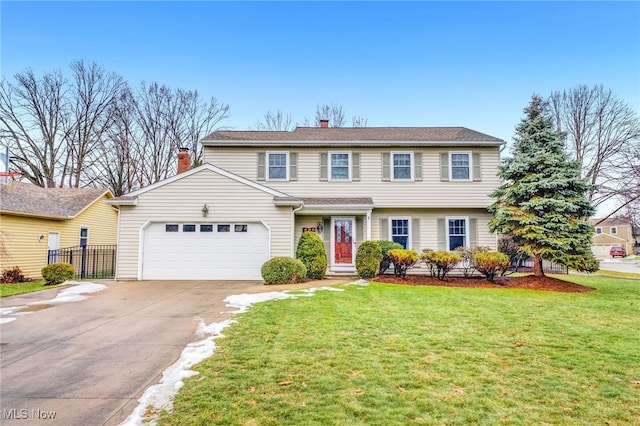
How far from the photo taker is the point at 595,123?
24109 millimetres

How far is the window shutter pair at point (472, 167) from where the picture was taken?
15.0 metres

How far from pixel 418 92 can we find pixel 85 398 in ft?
66.2

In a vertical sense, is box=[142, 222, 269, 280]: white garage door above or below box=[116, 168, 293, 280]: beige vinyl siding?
below

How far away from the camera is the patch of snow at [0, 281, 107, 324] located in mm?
7469

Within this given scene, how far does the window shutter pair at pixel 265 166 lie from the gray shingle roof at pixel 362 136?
672 mm

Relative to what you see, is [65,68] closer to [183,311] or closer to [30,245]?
[30,245]

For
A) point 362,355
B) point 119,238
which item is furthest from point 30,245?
point 362,355

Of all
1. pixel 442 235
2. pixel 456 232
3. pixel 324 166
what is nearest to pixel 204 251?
pixel 324 166

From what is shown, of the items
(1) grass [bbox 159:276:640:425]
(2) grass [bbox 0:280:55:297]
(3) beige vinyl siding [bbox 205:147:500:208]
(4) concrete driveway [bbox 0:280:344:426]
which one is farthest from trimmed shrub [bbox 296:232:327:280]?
(2) grass [bbox 0:280:55:297]

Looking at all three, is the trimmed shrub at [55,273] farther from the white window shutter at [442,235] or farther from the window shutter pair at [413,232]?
the white window shutter at [442,235]

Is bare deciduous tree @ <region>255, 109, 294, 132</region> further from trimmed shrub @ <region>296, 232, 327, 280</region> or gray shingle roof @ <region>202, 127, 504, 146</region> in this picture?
trimmed shrub @ <region>296, 232, 327, 280</region>

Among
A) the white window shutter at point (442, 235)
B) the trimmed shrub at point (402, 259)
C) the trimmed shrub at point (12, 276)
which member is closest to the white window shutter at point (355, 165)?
the white window shutter at point (442, 235)

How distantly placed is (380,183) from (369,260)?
4402 millimetres

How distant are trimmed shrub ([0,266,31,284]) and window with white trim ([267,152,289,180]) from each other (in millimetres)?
11280
